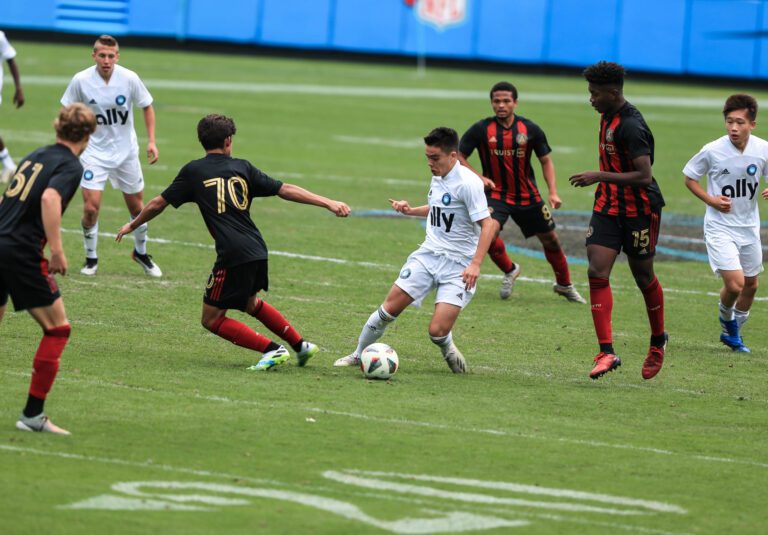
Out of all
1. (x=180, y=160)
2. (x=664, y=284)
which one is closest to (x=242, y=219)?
(x=664, y=284)

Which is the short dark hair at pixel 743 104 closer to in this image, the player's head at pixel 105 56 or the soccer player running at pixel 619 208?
the soccer player running at pixel 619 208

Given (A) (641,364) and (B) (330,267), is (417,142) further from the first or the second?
(A) (641,364)

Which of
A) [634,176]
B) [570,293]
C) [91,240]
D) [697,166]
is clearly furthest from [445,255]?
[91,240]

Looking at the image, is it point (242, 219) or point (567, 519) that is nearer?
point (567, 519)

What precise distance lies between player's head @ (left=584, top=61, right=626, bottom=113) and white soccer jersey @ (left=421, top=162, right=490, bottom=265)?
3.72 feet

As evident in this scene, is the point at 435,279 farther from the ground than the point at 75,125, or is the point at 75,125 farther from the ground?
the point at 75,125

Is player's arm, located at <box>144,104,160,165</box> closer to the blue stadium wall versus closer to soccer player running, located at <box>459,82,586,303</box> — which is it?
soccer player running, located at <box>459,82,586,303</box>

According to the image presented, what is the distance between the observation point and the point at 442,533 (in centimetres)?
645

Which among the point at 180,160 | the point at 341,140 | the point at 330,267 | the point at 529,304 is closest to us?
the point at 529,304

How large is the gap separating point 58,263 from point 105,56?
601 centimetres

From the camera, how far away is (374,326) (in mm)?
9969

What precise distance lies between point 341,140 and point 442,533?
20588 mm

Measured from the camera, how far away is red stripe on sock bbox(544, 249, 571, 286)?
13.5m

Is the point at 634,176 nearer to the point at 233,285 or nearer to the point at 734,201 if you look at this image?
the point at 734,201
